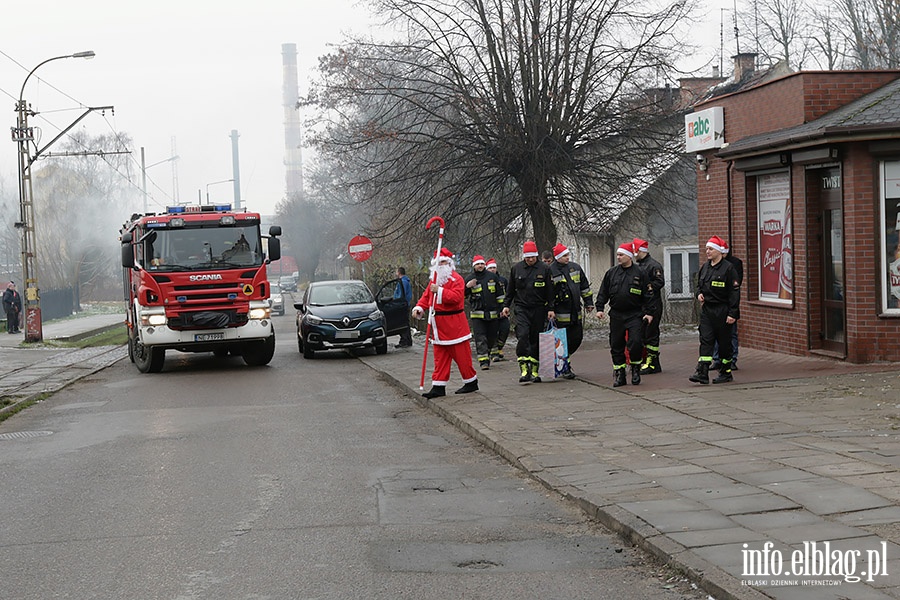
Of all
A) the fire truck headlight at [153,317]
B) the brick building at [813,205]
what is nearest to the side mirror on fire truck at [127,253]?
the fire truck headlight at [153,317]

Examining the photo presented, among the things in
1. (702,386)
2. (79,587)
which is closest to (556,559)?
(79,587)

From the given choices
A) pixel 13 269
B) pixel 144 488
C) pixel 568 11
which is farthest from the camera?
pixel 13 269

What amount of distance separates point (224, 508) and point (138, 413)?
6.52m

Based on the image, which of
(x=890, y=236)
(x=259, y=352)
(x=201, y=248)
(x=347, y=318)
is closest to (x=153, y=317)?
(x=201, y=248)

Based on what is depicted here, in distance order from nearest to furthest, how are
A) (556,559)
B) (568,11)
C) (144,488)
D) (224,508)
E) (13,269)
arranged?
(556,559) < (224,508) < (144,488) < (568,11) < (13,269)

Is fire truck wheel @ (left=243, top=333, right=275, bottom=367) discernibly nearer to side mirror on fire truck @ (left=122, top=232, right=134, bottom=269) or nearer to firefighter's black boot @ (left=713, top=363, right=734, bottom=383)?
side mirror on fire truck @ (left=122, top=232, right=134, bottom=269)

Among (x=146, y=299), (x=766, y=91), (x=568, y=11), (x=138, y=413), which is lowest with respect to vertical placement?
(x=138, y=413)

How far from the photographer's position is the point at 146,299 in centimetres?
1942

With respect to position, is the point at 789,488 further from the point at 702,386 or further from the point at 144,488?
the point at 702,386

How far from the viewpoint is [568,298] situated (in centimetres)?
1483

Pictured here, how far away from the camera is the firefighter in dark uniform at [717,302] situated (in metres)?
13.0

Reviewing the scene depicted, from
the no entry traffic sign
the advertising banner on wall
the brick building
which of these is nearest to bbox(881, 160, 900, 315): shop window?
the brick building

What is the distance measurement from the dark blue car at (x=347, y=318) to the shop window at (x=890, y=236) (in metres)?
10.6

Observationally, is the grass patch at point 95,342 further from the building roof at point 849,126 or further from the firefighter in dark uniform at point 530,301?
the building roof at point 849,126
